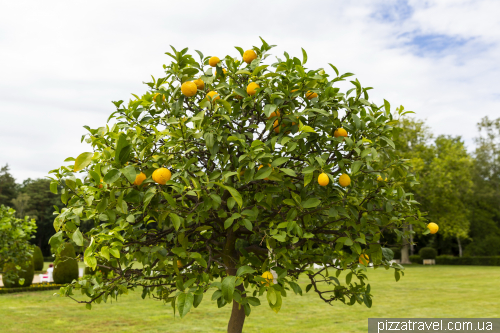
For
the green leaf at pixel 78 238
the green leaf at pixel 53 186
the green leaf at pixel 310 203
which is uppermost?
the green leaf at pixel 53 186

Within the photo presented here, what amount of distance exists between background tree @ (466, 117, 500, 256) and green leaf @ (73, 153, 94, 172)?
42.6m

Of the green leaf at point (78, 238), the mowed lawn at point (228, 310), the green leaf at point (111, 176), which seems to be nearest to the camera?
the green leaf at point (111, 176)

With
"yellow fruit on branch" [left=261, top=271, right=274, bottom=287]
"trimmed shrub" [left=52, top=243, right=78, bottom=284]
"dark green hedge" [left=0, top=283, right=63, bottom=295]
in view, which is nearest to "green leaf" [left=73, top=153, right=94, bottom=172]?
"yellow fruit on branch" [left=261, top=271, right=274, bottom=287]

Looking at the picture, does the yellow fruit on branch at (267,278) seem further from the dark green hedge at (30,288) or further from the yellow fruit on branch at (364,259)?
the dark green hedge at (30,288)

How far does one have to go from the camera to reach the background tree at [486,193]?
127ft

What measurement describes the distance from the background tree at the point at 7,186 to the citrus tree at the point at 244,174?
2312 inches

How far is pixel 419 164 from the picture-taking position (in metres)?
28.8

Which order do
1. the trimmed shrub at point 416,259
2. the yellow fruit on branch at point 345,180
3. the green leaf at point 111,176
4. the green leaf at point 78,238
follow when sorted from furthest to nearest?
the trimmed shrub at point 416,259 → the yellow fruit on branch at point 345,180 → the green leaf at point 78,238 → the green leaf at point 111,176

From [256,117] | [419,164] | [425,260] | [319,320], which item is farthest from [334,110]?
[425,260]

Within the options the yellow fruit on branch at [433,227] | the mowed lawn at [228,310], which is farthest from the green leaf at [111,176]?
the mowed lawn at [228,310]

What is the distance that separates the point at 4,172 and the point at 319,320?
59.1 metres

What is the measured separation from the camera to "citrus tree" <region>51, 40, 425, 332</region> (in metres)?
2.61

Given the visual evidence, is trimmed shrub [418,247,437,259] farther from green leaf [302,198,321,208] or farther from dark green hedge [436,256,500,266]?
green leaf [302,198,321,208]

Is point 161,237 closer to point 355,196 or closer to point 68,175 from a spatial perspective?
point 68,175
